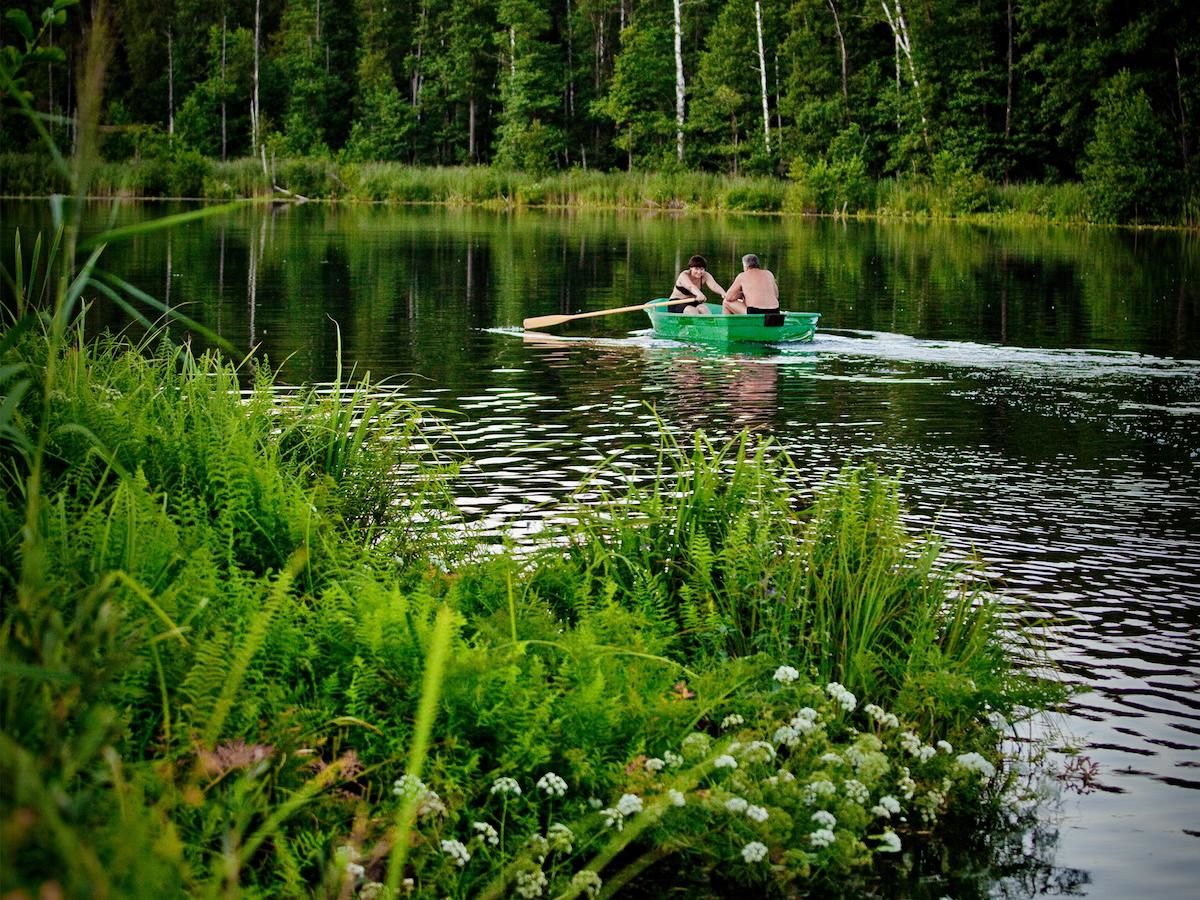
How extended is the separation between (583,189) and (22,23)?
2388 inches

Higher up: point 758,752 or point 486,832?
point 758,752

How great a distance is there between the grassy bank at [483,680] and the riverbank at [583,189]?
44.9 meters

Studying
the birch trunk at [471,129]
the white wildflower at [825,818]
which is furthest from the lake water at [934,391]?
the birch trunk at [471,129]

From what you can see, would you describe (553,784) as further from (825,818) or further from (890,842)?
(890,842)

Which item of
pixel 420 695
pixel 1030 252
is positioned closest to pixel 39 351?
pixel 420 695

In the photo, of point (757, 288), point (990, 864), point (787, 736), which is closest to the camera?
point (787, 736)

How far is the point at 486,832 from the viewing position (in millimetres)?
5070

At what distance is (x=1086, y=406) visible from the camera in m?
16.5

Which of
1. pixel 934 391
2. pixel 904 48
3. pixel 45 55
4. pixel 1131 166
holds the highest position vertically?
pixel 904 48

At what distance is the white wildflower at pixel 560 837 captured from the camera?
493 cm

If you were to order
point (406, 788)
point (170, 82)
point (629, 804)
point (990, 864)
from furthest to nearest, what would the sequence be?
point (170, 82) → point (990, 864) → point (629, 804) → point (406, 788)

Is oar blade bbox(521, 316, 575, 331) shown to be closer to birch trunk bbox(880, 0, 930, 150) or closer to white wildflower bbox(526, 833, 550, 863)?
white wildflower bbox(526, 833, 550, 863)

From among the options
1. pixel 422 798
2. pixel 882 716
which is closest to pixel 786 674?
pixel 882 716

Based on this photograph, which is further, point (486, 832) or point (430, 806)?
point (486, 832)
